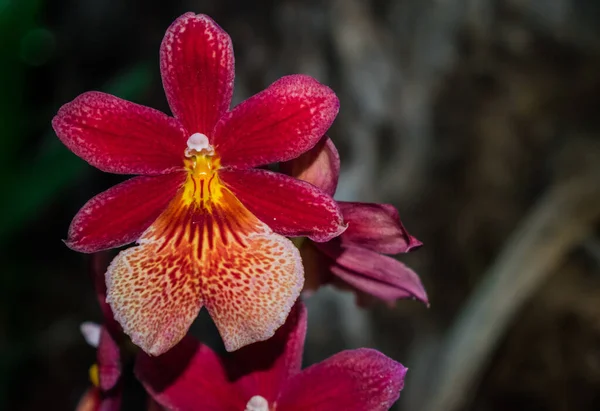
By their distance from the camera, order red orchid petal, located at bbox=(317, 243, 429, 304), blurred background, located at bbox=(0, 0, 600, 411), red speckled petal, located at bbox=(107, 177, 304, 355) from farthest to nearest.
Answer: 1. blurred background, located at bbox=(0, 0, 600, 411)
2. red orchid petal, located at bbox=(317, 243, 429, 304)
3. red speckled petal, located at bbox=(107, 177, 304, 355)

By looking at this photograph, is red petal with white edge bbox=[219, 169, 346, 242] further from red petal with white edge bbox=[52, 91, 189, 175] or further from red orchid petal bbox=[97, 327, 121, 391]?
red orchid petal bbox=[97, 327, 121, 391]

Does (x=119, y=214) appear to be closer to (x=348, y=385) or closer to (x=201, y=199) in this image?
(x=201, y=199)

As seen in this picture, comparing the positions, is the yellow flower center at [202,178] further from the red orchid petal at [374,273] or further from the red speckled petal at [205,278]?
the red orchid petal at [374,273]

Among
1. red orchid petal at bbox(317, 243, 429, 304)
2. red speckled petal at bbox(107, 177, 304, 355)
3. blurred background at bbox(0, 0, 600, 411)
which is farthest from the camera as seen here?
blurred background at bbox(0, 0, 600, 411)

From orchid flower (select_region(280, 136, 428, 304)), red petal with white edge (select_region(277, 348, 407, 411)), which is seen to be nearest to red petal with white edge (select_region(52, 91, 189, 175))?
orchid flower (select_region(280, 136, 428, 304))

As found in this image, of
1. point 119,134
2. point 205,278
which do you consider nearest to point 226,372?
point 205,278

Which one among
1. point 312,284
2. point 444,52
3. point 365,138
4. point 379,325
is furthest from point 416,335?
point 312,284

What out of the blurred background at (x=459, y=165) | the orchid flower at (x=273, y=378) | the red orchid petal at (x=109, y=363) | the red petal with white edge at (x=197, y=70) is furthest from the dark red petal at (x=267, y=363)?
the blurred background at (x=459, y=165)
